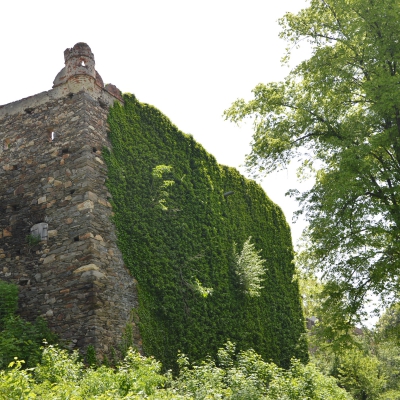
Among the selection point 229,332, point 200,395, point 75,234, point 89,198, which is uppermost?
point 89,198

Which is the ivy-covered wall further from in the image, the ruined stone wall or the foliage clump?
the ruined stone wall

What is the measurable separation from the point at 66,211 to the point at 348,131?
21.2 ft

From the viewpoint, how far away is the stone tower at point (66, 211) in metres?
9.60

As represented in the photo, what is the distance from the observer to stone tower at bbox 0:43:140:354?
9.60 m

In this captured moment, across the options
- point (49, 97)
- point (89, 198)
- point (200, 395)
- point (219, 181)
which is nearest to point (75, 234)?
point (89, 198)

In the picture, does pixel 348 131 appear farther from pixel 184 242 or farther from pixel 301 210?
pixel 184 242

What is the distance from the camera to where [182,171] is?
13.5 meters

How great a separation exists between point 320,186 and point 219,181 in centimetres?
447

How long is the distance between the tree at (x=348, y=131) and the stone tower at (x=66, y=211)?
14.5 ft

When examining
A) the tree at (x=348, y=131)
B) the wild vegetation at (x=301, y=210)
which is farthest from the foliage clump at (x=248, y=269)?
the tree at (x=348, y=131)

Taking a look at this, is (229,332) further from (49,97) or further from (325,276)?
(49,97)

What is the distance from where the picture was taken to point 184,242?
41.1ft

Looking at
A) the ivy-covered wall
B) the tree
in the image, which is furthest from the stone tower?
the tree

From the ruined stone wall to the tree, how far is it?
4.50 meters
